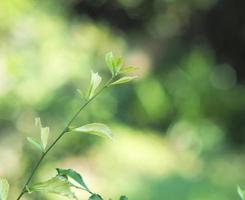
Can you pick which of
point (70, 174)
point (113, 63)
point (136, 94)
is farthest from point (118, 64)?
point (136, 94)

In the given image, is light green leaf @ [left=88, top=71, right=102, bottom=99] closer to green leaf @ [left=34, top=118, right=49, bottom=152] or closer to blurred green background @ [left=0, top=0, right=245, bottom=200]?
green leaf @ [left=34, top=118, right=49, bottom=152]

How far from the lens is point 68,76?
392 centimetres

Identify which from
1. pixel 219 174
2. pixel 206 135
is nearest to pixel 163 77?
pixel 206 135

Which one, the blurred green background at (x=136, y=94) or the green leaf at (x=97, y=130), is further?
the blurred green background at (x=136, y=94)

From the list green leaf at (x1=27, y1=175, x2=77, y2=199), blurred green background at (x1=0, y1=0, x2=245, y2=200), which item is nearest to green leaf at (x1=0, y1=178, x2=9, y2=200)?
green leaf at (x1=27, y1=175, x2=77, y2=199)

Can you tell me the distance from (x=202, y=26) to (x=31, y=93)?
517cm

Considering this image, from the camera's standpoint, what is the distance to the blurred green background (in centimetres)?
341

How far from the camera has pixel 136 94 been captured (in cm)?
704

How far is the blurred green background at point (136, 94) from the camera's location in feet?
11.2

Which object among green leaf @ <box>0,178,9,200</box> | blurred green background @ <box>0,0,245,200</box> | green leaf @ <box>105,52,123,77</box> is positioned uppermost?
blurred green background @ <box>0,0,245,200</box>

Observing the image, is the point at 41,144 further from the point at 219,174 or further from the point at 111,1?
the point at 111,1

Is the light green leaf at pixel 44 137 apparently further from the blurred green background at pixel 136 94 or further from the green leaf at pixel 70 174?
the blurred green background at pixel 136 94

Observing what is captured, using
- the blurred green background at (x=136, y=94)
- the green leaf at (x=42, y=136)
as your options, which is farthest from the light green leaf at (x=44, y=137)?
the blurred green background at (x=136, y=94)

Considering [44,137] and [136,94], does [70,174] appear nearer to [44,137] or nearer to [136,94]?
[44,137]
